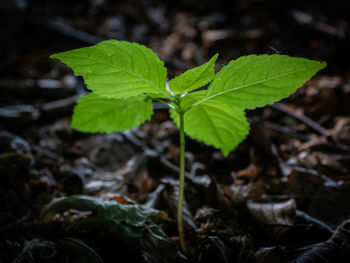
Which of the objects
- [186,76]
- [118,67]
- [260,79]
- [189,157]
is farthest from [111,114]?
[189,157]

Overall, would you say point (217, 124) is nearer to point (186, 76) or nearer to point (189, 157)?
point (186, 76)

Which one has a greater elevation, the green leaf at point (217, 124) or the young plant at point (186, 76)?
the young plant at point (186, 76)

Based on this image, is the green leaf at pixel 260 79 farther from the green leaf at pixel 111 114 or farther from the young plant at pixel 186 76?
the green leaf at pixel 111 114

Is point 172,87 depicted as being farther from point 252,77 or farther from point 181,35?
point 181,35

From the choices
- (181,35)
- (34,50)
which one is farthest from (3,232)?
(181,35)

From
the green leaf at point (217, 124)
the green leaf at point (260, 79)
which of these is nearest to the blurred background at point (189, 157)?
the green leaf at point (260, 79)

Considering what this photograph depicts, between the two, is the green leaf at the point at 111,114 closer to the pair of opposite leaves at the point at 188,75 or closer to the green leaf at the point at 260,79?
the pair of opposite leaves at the point at 188,75

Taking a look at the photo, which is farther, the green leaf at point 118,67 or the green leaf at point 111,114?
the green leaf at point 111,114
